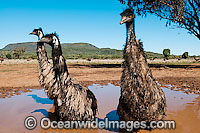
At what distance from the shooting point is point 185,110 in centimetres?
644

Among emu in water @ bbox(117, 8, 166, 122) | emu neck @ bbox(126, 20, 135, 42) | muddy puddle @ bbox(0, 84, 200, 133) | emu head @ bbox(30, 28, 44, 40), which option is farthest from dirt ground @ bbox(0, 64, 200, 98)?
emu neck @ bbox(126, 20, 135, 42)

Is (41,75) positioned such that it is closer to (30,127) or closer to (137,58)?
(30,127)

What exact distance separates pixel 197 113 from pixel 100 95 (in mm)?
4427

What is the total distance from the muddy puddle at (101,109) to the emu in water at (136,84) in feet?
2.81

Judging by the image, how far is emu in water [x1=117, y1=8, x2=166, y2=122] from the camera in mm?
4285

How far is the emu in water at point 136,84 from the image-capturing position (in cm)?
429

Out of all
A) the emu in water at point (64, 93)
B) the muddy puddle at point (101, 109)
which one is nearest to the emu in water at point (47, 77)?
the emu in water at point (64, 93)

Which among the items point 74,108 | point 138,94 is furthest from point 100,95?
point 138,94

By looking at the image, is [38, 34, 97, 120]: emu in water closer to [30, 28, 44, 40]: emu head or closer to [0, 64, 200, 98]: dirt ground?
[30, 28, 44, 40]: emu head

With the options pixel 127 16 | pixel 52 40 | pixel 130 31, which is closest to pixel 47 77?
pixel 52 40

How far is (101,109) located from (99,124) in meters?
1.49

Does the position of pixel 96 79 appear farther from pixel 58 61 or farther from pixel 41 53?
pixel 58 61

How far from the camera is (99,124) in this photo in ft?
17.5

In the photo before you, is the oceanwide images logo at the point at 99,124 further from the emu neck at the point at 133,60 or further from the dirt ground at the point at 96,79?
the dirt ground at the point at 96,79
